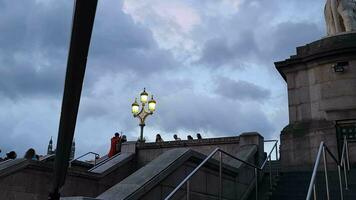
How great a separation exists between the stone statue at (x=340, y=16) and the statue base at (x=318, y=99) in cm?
99

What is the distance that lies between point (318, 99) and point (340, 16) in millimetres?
3869

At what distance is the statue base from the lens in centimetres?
1495

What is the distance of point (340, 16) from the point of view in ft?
57.5

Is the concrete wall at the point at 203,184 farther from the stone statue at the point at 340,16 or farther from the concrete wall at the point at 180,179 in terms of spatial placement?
the stone statue at the point at 340,16

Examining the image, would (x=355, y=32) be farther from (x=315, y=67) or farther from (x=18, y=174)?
(x=18, y=174)

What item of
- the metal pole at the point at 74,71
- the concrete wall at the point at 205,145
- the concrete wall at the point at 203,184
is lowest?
the metal pole at the point at 74,71

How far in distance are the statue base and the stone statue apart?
0.99 meters

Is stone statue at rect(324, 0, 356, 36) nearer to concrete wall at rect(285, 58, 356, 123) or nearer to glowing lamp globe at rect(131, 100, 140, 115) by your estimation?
concrete wall at rect(285, 58, 356, 123)

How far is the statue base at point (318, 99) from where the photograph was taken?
14945 millimetres

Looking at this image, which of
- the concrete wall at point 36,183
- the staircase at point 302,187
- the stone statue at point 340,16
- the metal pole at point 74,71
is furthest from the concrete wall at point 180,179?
the stone statue at point 340,16

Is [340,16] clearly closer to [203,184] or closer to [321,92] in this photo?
[321,92]

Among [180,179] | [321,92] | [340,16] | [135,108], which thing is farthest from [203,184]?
[135,108]

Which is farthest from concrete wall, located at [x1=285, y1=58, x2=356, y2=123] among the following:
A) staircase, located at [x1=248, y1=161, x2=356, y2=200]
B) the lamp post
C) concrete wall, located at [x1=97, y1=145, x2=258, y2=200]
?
the lamp post

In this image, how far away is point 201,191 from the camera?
898cm
